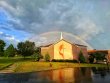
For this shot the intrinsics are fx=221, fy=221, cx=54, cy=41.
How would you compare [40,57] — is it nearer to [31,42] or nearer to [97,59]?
[97,59]

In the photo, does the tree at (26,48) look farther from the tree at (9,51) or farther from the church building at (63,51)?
the church building at (63,51)

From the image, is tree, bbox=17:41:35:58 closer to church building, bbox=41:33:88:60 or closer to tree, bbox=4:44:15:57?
tree, bbox=4:44:15:57

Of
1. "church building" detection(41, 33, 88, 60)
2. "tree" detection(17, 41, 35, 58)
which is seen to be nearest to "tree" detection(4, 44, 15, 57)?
"tree" detection(17, 41, 35, 58)

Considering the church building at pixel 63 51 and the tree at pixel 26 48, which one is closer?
the church building at pixel 63 51

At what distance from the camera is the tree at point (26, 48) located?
5007 inches

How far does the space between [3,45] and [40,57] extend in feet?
148

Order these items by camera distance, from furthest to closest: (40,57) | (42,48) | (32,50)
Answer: (32,50), (42,48), (40,57)

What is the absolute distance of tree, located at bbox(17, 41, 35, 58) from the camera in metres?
127

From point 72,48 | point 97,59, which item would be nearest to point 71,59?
point 72,48

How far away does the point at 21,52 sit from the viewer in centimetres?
12862

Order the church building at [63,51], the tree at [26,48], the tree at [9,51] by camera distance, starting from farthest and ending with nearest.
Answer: the tree at [26,48], the tree at [9,51], the church building at [63,51]

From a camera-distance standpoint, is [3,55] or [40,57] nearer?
[40,57]

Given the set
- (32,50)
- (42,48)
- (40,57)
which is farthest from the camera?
(32,50)

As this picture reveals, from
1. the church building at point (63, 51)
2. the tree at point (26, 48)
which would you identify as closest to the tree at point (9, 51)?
the tree at point (26, 48)
